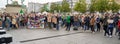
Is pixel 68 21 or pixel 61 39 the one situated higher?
pixel 68 21

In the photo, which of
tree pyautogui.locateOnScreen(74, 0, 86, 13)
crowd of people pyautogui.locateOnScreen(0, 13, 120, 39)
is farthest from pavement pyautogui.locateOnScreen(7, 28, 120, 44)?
tree pyautogui.locateOnScreen(74, 0, 86, 13)

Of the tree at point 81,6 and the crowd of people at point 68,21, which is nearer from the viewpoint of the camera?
the crowd of people at point 68,21

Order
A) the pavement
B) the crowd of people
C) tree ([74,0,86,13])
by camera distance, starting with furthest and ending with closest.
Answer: tree ([74,0,86,13]) < the crowd of people < the pavement

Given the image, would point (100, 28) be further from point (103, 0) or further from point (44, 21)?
point (103, 0)

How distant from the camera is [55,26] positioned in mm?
30312

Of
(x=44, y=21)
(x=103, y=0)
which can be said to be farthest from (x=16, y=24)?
(x=103, y=0)

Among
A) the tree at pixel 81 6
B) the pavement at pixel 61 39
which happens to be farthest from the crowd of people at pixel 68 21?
the tree at pixel 81 6

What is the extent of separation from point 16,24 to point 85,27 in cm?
719

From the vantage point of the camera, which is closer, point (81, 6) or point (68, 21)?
point (68, 21)

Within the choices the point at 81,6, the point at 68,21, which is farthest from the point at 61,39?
the point at 81,6

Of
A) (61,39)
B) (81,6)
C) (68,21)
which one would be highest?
(68,21)

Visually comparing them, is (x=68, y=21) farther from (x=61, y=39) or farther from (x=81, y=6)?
(x=81, y=6)

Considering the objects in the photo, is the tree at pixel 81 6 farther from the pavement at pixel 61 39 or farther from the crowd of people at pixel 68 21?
the pavement at pixel 61 39

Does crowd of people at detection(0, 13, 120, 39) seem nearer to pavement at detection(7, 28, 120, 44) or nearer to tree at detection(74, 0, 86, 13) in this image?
pavement at detection(7, 28, 120, 44)
